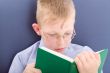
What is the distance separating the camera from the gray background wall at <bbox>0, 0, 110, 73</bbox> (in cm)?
114

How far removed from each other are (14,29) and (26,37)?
0.19ft

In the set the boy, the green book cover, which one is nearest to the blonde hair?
the boy

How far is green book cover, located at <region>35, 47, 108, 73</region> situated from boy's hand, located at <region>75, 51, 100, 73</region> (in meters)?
0.03

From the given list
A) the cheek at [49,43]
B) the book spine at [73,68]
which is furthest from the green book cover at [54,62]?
the cheek at [49,43]

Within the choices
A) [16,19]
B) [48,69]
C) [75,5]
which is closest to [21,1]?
[16,19]

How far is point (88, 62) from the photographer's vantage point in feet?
3.09

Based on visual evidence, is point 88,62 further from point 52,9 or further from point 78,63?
point 52,9

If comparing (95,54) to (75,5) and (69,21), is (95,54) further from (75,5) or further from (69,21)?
(75,5)

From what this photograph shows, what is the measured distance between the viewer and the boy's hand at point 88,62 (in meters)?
0.93

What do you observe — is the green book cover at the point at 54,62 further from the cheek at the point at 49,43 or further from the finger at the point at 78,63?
the cheek at the point at 49,43

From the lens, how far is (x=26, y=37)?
118 centimetres

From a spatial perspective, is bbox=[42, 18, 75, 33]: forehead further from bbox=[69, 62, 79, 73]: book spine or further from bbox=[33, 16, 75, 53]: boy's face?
bbox=[69, 62, 79, 73]: book spine

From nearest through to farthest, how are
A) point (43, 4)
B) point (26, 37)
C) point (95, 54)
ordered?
point (95, 54) < point (43, 4) < point (26, 37)

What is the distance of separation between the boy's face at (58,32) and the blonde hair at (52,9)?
2 cm
